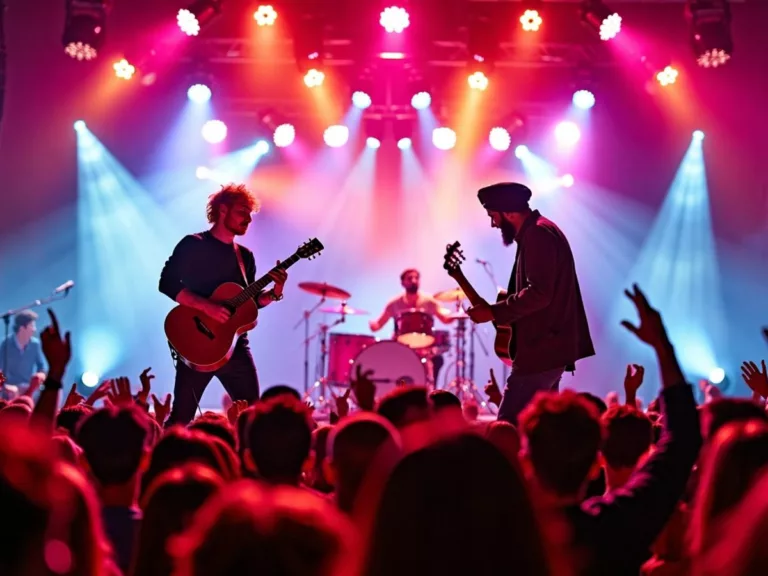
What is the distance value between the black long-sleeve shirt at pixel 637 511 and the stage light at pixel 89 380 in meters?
12.8

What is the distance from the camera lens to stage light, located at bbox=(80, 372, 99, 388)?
14.4 m

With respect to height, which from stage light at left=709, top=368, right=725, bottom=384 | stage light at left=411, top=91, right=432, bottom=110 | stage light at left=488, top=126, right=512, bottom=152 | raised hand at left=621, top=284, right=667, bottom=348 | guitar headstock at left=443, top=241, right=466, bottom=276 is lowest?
stage light at left=709, top=368, right=725, bottom=384

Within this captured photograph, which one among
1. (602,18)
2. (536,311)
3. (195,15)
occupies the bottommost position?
(536,311)

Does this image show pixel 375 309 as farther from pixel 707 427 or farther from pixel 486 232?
pixel 707 427

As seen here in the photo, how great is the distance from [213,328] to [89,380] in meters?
8.27

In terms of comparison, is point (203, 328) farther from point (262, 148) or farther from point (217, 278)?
point (262, 148)

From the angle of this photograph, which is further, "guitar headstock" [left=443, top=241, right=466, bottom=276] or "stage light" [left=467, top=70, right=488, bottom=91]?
"stage light" [left=467, top=70, right=488, bottom=91]

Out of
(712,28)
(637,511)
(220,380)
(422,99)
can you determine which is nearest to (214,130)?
(422,99)

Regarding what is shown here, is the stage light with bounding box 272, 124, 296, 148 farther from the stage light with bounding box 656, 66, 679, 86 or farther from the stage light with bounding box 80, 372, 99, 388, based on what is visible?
the stage light with bounding box 656, 66, 679, 86

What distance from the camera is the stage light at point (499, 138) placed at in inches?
575

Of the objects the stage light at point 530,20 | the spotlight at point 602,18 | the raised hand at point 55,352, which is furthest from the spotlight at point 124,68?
the raised hand at point 55,352

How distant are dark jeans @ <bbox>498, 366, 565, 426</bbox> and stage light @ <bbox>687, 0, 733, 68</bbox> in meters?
8.14

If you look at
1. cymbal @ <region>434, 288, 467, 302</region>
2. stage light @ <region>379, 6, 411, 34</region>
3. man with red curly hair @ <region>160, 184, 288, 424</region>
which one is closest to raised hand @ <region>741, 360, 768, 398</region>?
man with red curly hair @ <region>160, 184, 288, 424</region>

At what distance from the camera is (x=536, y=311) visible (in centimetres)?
591
